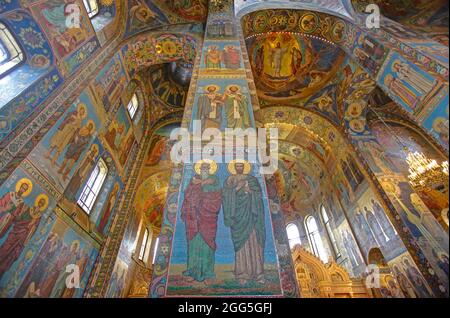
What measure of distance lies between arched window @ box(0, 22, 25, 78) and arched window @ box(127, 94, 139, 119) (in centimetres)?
422

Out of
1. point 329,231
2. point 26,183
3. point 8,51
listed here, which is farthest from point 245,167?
point 329,231

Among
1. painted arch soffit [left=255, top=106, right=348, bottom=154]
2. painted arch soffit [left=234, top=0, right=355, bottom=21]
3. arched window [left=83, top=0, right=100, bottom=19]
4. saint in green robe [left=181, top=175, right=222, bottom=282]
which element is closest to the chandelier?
painted arch soffit [left=255, top=106, right=348, bottom=154]

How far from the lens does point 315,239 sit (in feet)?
39.9

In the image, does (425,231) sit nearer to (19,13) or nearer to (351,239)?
(351,239)

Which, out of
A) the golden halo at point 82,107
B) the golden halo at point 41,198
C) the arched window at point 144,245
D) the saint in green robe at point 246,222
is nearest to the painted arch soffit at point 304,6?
the golden halo at point 82,107

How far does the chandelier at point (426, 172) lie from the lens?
5.82 m

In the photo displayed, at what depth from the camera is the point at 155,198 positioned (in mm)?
11492

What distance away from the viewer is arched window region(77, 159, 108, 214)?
6561 mm

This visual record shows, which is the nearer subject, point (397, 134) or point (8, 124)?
point (8, 124)

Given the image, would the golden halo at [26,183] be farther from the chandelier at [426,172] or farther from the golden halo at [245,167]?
the chandelier at [426,172]

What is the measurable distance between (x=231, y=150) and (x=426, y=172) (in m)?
6.45
